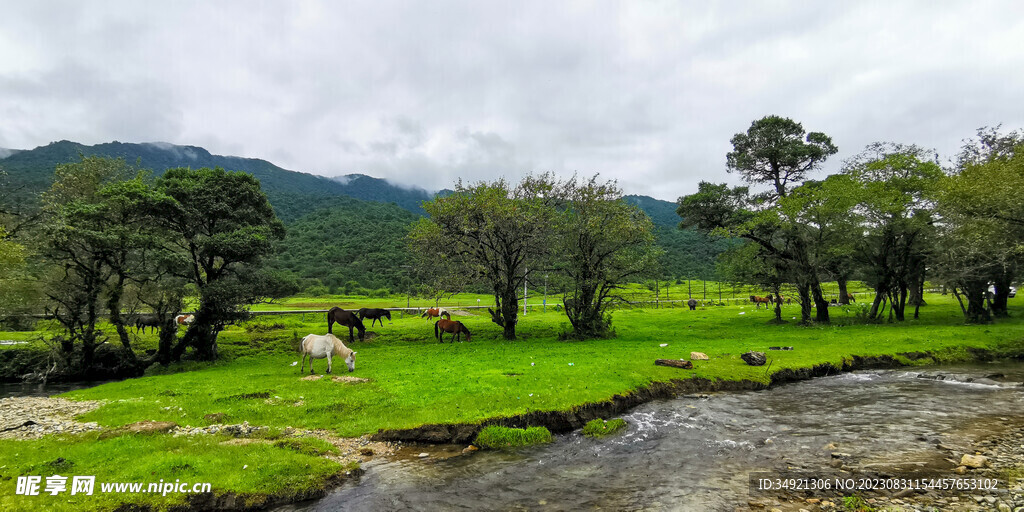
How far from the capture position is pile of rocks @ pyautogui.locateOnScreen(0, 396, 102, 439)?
12766 millimetres

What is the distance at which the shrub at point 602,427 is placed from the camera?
45.2ft

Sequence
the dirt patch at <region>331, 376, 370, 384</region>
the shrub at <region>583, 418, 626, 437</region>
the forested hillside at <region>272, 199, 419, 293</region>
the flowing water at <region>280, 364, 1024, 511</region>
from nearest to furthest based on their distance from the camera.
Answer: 1. the flowing water at <region>280, 364, 1024, 511</region>
2. the shrub at <region>583, 418, 626, 437</region>
3. the dirt patch at <region>331, 376, 370, 384</region>
4. the forested hillside at <region>272, 199, 419, 293</region>

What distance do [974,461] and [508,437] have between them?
11618mm

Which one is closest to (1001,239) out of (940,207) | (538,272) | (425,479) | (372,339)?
(940,207)

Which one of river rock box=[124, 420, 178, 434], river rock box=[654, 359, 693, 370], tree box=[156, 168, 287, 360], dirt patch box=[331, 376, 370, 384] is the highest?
tree box=[156, 168, 287, 360]

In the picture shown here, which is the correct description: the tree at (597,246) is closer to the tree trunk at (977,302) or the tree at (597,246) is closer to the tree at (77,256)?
the tree trunk at (977,302)

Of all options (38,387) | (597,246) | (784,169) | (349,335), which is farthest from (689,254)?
(38,387)

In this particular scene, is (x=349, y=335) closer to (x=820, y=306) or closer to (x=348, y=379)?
(x=348, y=379)

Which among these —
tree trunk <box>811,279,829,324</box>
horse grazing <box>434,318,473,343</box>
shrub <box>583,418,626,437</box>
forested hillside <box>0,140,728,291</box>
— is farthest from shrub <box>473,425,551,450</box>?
forested hillside <box>0,140,728,291</box>

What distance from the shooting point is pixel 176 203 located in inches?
972

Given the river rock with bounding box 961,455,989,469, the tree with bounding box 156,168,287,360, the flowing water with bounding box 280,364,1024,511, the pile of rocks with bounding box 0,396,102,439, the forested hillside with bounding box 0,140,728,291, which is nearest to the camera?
the flowing water with bounding box 280,364,1024,511

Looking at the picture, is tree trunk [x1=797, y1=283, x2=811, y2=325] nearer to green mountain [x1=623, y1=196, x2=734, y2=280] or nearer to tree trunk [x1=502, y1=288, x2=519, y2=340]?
tree trunk [x1=502, y1=288, x2=519, y2=340]

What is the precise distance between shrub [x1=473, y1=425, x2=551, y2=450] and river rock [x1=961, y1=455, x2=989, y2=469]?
33.8 ft

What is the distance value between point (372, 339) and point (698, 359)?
2453 cm
